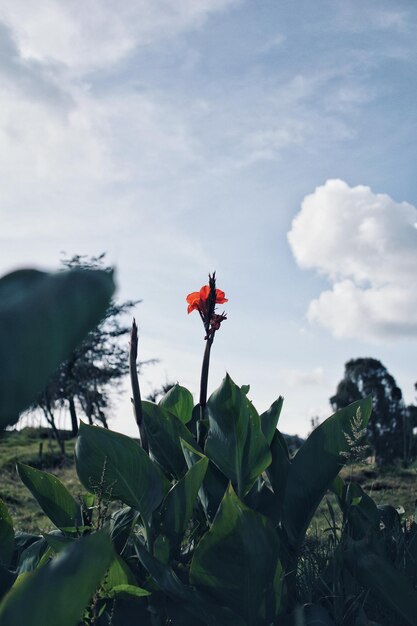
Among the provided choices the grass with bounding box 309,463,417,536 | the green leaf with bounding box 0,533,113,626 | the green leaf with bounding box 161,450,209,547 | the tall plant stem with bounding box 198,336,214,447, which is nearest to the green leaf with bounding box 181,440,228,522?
the green leaf with bounding box 161,450,209,547

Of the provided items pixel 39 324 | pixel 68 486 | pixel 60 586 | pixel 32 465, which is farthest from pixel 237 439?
pixel 32 465

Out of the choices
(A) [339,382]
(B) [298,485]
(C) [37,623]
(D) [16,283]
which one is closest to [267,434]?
(B) [298,485]

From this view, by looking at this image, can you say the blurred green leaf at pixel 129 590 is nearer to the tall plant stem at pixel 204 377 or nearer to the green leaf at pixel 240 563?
the green leaf at pixel 240 563

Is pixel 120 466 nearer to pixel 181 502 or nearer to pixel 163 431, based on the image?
pixel 181 502

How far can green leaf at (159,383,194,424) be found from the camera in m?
2.57

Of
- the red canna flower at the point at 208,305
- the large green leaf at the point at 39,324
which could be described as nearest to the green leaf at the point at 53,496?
the red canna flower at the point at 208,305

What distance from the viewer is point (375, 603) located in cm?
202

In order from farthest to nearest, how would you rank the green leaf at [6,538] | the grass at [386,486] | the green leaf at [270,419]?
the grass at [386,486] → the green leaf at [270,419] → the green leaf at [6,538]

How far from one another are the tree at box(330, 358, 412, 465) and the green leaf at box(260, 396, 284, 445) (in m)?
9.74

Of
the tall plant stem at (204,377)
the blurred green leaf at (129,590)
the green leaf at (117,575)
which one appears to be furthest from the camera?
the tall plant stem at (204,377)

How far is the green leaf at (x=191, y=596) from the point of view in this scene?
5.29 ft

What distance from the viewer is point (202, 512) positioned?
215cm

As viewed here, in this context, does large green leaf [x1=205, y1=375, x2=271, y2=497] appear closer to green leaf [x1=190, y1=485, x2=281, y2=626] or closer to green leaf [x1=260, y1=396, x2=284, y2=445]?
green leaf [x1=260, y1=396, x2=284, y2=445]

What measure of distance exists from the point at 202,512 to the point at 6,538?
0.62 metres
